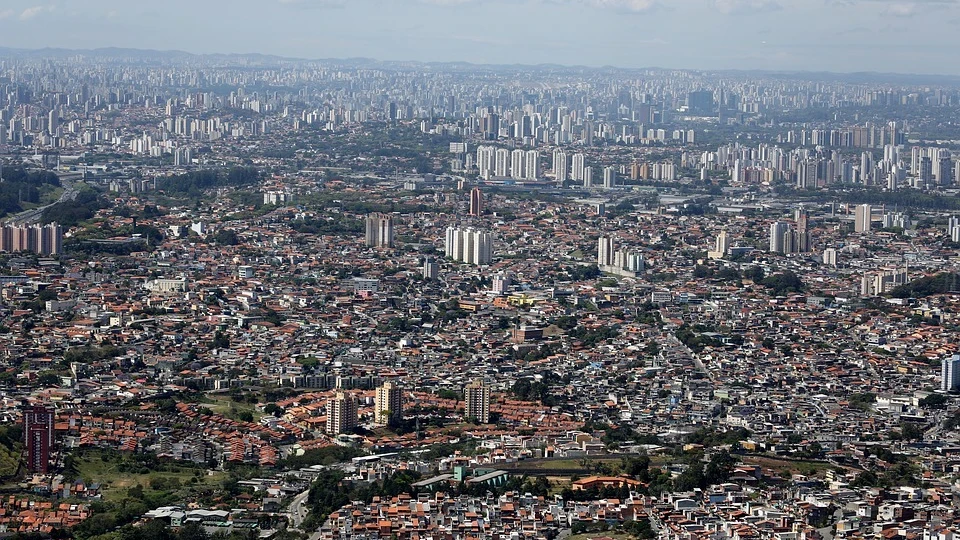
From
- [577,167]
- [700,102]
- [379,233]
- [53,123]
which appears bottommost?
[379,233]

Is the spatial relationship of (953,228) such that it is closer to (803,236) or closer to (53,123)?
(803,236)

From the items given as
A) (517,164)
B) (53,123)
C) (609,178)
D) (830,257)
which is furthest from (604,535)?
(53,123)

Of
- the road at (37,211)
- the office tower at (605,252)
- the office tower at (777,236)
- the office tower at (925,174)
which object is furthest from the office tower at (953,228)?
the road at (37,211)

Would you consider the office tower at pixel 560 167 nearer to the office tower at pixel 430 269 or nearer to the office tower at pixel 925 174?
the office tower at pixel 925 174

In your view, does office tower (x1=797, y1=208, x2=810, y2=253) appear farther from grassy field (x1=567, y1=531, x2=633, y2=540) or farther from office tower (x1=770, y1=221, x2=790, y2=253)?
grassy field (x1=567, y1=531, x2=633, y2=540)

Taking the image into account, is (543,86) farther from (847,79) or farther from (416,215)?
(416,215)

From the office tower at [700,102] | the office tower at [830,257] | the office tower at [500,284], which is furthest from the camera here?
the office tower at [700,102]
